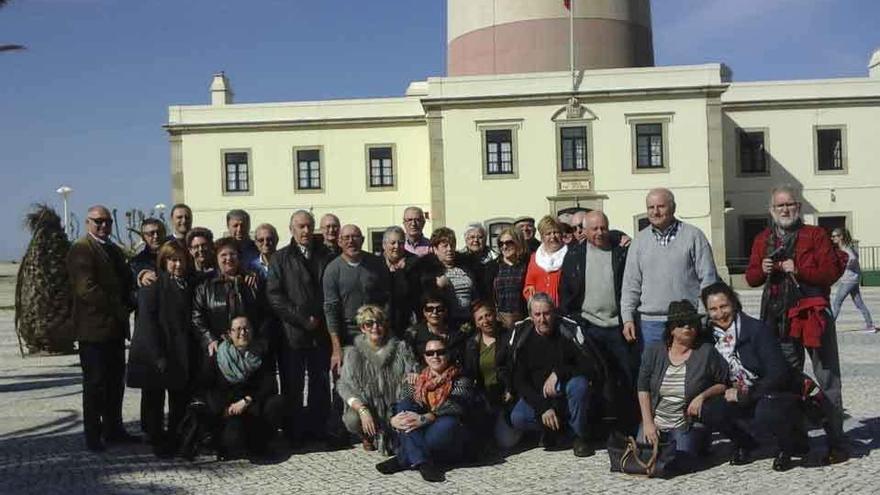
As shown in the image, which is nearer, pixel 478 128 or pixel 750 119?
pixel 478 128

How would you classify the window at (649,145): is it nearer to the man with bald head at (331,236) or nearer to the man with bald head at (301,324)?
Answer: the man with bald head at (331,236)

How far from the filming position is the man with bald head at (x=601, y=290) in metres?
6.93

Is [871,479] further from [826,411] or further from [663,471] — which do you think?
[663,471]

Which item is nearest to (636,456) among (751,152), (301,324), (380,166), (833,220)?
(301,324)

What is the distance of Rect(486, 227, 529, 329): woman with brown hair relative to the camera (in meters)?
7.38

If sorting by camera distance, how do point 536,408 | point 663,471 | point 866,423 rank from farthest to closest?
1. point 866,423
2. point 536,408
3. point 663,471

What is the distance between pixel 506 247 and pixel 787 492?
295 centimetres

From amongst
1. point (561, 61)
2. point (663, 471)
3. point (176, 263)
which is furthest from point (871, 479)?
point (561, 61)

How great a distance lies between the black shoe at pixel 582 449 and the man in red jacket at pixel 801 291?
1451 millimetres

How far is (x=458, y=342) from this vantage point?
703 cm

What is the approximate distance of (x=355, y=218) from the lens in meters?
33.8

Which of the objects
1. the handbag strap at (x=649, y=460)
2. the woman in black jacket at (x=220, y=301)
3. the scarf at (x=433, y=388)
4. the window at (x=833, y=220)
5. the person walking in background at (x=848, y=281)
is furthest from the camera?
the window at (x=833, y=220)

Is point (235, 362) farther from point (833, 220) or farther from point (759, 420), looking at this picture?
point (833, 220)

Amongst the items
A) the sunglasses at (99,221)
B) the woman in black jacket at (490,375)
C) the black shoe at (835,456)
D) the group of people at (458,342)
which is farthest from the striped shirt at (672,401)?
the sunglasses at (99,221)
